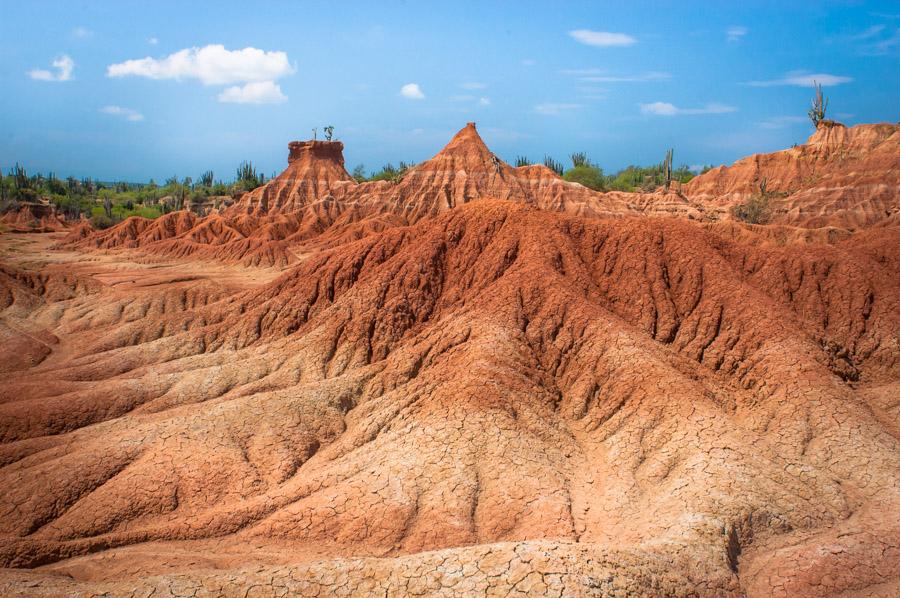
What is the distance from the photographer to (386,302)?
2525cm

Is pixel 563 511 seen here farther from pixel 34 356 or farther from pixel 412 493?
pixel 34 356

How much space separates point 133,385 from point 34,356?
11022 mm

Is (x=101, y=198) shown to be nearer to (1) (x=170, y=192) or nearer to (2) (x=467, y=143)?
(1) (x=170, y=192)

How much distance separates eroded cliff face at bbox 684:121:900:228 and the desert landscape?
3017 centimetres

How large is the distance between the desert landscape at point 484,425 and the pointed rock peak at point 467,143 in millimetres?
54088

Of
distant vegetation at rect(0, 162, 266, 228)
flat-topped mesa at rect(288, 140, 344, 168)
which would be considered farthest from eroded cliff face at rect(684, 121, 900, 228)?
distant vegetation at rect(0, 162, 266, 228)

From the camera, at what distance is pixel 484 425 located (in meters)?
18.1

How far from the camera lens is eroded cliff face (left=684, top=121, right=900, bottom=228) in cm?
5628

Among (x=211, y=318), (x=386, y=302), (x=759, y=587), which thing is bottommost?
(x=759, y=587)

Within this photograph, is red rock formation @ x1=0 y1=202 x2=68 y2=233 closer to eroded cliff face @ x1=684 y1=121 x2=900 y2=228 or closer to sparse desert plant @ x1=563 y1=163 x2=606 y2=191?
sparse desert plant @ x1=563 y1=163 x2=606 y2=191

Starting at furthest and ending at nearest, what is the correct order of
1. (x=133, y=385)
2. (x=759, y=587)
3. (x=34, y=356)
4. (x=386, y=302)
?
1. (x=34, y=356)
2. (x=386, y=302)
3. (x=133, y=385)
4. (x=759, y=587)

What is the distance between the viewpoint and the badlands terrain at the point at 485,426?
1242cm

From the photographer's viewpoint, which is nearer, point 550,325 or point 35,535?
point 35,535

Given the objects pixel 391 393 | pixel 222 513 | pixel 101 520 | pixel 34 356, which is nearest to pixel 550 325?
pixel 391 393
